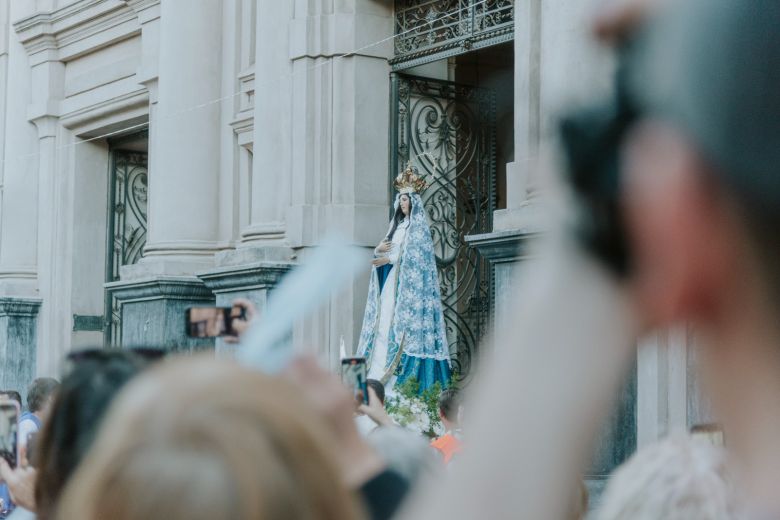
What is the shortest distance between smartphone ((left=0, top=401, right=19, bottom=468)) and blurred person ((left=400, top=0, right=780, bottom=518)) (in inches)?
Result: 137

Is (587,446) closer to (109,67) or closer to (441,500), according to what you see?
(441,500)

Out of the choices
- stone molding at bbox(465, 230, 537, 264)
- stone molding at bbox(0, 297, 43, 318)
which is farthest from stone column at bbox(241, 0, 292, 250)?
stone molding at bbox(0, 297, 43, 318)

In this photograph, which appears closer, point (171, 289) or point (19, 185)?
point (171, 289)

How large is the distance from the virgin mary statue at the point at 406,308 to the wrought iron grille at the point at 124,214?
7.08m

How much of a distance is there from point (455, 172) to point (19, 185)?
7686 mm

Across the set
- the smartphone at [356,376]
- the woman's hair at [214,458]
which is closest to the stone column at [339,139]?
the smartphone at [356,376]

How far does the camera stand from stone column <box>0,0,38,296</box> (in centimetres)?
1873

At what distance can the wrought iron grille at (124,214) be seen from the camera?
61.6ft

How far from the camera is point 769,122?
102 centimetres

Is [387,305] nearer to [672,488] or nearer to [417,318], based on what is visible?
[417,318]

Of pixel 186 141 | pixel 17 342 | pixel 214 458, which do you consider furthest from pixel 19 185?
pixel 214 458

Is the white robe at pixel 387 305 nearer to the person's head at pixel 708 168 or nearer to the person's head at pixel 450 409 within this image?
the person's head at pixel 450 409

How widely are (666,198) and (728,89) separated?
102 mm

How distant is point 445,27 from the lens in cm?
1327
